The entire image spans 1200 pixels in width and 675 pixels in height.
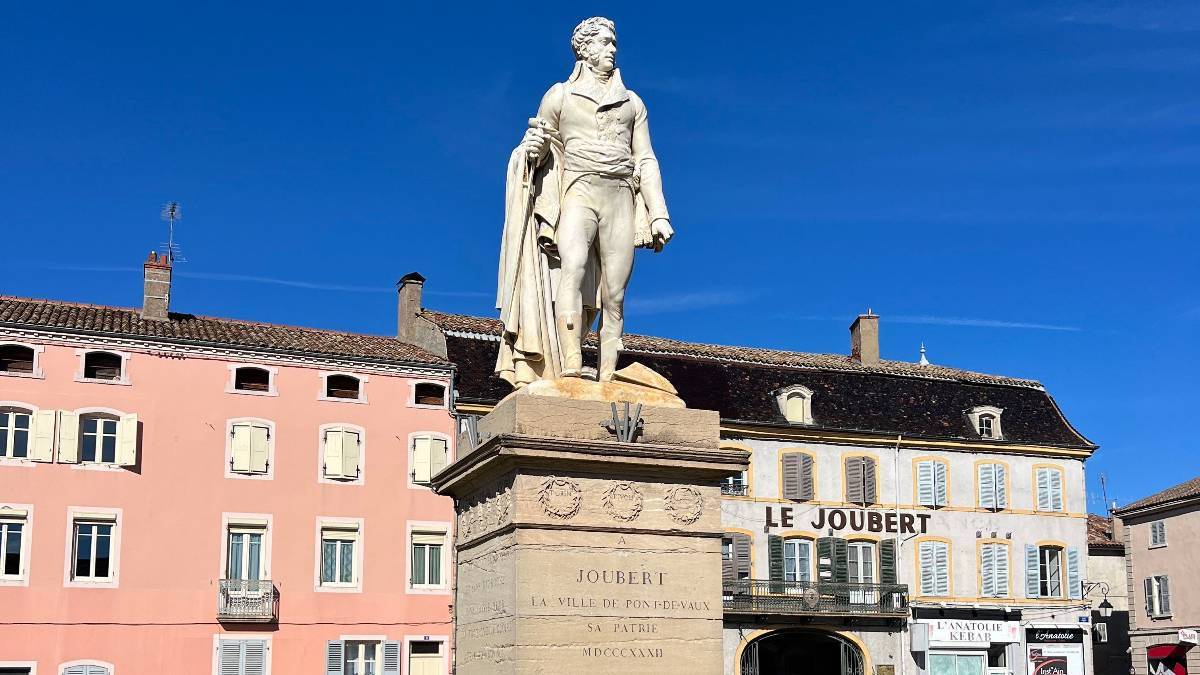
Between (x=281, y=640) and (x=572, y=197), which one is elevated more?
(x=572, y=197)

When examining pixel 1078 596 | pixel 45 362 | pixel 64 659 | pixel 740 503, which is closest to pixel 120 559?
pixel 64 659

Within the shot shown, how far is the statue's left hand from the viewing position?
1281cm

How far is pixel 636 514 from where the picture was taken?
38.3 feet

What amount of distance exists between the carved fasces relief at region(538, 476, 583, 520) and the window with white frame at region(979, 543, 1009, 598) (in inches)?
1654

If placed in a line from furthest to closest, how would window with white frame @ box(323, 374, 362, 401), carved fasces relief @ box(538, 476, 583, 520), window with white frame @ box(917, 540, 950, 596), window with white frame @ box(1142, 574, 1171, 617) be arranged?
window with white frame @ box(1142, 574, 1171, 617) → window with white frame @ box(917, 540, 950, 596) → window with white frame @ box(323, 374, 362, 401) → carved fasces relief @ box(538, 476, 583, 520)

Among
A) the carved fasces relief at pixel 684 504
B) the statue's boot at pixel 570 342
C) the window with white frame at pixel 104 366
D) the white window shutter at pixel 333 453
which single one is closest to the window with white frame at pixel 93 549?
the window with white frame at pixel 104 366

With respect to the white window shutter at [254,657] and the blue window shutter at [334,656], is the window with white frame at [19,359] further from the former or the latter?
the blue window shutter at [334,656]

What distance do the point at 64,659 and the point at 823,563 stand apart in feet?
76.6

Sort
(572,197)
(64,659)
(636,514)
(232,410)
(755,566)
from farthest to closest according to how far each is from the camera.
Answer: (755,566)
(232,410)
(64,659)
(572,197)
(636,514)

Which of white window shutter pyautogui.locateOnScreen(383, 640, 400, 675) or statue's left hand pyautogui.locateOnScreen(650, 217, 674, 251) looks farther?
white window shutter pyautogui.locateOnScreen(383, 640, 400, 675)

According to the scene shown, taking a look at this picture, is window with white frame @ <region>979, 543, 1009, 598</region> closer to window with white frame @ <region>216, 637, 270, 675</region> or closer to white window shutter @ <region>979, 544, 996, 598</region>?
white window shutter @ <region>979, 544, 996, 598</region>

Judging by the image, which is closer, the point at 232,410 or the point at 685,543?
the point at 685,543

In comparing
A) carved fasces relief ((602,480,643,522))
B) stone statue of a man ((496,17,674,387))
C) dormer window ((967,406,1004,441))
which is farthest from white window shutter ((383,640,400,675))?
carved fasces relief ((602,480,643,522))

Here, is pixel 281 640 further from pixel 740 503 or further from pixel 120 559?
pixel 740 503
